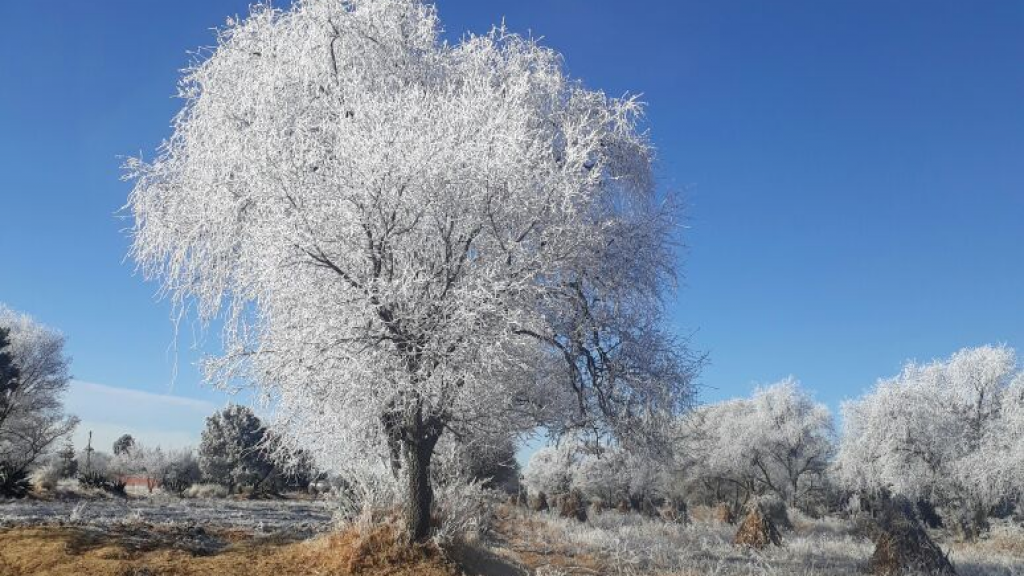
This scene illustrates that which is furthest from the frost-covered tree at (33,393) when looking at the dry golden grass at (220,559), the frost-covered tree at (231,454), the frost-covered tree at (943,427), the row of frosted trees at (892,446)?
the frost-covered tree at (943,427)

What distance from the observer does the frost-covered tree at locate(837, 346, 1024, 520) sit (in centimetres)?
3025

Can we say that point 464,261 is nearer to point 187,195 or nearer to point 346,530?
point 346,530

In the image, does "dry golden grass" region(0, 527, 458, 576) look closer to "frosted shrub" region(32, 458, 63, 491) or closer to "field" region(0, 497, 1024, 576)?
"field" region(0, 497, 1024, 576)

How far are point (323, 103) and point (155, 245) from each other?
4.15 meters

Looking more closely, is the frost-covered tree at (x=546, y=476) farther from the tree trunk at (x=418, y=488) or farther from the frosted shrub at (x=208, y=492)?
the tree trunk at (x=418, y=488)

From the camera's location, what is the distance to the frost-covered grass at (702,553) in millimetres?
11586

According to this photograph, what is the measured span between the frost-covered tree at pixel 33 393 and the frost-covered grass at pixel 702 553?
2723cm

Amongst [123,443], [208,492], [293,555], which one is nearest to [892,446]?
[293,555]

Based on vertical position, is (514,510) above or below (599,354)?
below

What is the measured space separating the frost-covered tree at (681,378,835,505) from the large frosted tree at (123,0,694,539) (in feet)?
107

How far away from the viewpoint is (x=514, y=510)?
1093 inches

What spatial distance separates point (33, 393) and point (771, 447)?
137ft

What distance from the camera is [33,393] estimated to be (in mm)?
38312

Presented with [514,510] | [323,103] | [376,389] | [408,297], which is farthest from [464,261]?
[514,510]
